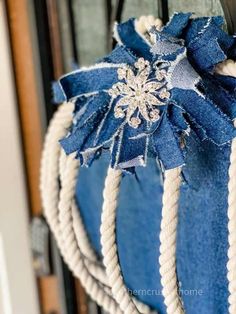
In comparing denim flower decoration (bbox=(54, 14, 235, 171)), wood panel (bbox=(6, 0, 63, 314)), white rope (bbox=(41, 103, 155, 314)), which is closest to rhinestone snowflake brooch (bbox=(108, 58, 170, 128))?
denim flower decoration (bbox=(54, 14, 235, 171))

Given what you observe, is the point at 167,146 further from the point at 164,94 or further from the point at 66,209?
the point at 66,209

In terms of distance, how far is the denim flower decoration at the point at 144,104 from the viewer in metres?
0.40

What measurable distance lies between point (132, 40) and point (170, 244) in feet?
0.55

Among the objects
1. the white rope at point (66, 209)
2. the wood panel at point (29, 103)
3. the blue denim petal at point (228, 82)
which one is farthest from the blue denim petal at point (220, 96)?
the wood panel at point (29, 103)

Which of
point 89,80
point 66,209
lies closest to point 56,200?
point 66,209

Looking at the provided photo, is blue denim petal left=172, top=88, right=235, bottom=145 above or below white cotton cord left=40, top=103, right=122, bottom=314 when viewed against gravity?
above

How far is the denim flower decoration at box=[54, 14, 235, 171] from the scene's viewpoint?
0.40 meters

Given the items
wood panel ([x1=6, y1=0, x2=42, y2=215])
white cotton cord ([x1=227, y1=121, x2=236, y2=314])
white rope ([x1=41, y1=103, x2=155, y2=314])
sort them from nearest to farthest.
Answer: white cotton cord ([x1=227, y1=121, x2=236, y2=314]), white rope ([x1=41, y1=103, x2=155, y2=314]), wood panel ([x1=6, y1=0, x2=42, y2=215])

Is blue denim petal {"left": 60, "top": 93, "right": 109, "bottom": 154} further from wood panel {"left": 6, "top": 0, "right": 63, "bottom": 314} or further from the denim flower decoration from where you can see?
wood panel {"left": 6, "top": 0, "right": 63, "bottom": 314}

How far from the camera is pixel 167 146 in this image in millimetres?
411

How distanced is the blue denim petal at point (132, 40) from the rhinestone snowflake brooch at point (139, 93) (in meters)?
0.03

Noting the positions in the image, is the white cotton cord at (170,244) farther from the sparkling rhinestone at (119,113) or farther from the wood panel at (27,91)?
the wood panel at (27,91)

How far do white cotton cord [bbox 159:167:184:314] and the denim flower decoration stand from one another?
0.02 m

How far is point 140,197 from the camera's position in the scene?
55 cm
